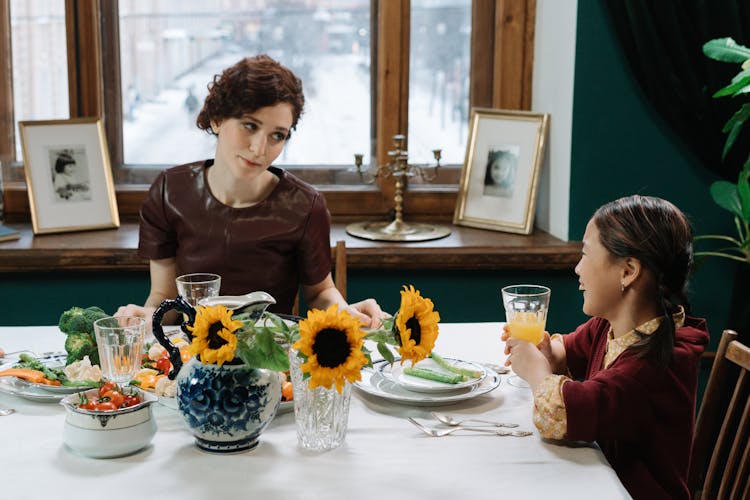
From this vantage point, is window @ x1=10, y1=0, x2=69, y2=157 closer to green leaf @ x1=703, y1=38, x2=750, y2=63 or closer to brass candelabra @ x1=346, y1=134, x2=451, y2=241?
brass candelabra @ x1=346, y1=134, x2=451, y2=241

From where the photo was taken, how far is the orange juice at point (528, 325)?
175 centimetres

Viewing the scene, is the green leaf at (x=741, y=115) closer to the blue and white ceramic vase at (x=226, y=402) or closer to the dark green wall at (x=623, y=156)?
the dark green wall at (x=623, y=156)

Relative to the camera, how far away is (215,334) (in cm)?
138

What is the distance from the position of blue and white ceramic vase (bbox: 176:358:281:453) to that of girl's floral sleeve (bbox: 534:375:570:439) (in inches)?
16.7

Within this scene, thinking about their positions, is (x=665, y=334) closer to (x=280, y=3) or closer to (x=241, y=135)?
(x=241, y=135)

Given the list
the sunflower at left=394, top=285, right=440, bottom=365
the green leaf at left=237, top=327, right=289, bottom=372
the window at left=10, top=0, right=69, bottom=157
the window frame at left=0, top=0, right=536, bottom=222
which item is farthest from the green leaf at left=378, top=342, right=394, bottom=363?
the window at left=10, top=0, right=69, bottom=157

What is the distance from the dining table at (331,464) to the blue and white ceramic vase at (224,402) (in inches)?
1.4

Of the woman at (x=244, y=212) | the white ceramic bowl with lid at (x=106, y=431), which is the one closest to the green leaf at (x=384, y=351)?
the white ceramic bowl with lid at (x=106, y=431)

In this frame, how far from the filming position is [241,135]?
2266mm

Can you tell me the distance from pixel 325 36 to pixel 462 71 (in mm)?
491

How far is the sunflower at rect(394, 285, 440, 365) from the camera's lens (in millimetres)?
1391

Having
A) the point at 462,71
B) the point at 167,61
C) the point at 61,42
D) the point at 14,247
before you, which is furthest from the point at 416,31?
the point at 14,247

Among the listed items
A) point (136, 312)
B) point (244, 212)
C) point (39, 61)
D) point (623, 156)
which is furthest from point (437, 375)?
point (39, 61)

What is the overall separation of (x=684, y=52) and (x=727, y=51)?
1.01 feet
